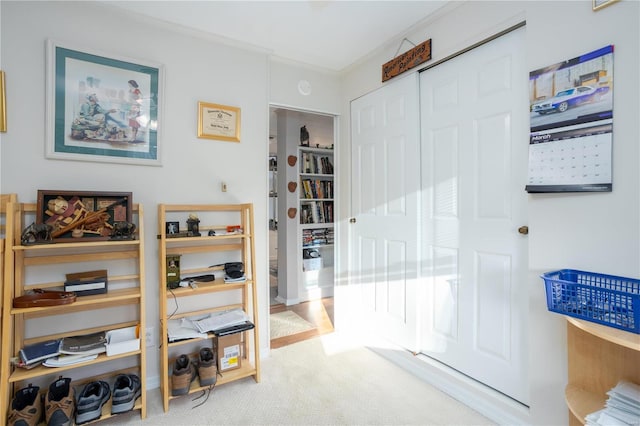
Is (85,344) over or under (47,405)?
over

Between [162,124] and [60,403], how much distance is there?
1.70 m

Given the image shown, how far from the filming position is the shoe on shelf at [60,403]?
1.63 m

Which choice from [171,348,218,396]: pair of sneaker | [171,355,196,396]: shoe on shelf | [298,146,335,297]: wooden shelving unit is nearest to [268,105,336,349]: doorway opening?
[298,146,335,297]: wooden shelving unit

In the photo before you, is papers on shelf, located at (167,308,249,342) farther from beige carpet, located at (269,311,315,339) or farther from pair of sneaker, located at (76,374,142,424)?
beige carpet, located at (269,311,315,339)

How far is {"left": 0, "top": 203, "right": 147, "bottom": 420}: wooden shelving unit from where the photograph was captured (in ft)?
5.17

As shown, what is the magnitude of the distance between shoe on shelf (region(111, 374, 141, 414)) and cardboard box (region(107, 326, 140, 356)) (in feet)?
0.75

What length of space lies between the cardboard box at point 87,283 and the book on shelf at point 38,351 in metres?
0.28

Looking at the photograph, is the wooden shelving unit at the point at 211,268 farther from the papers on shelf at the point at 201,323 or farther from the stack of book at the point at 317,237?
the stack of book at the point at 317,237

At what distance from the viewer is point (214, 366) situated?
6.89ft

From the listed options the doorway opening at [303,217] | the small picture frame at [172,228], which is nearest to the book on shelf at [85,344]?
the small picture frame at [172,228]

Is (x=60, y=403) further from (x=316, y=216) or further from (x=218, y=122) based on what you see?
(x=316, y=216)

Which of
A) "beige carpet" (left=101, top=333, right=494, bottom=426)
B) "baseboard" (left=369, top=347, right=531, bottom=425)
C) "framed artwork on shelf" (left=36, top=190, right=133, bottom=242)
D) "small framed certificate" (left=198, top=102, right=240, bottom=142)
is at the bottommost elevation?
"beige carpet" (left=101, top=333, right=494, bottom=426)

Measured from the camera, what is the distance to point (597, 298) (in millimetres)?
1228

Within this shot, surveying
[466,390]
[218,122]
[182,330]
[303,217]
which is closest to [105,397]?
[182,330]
